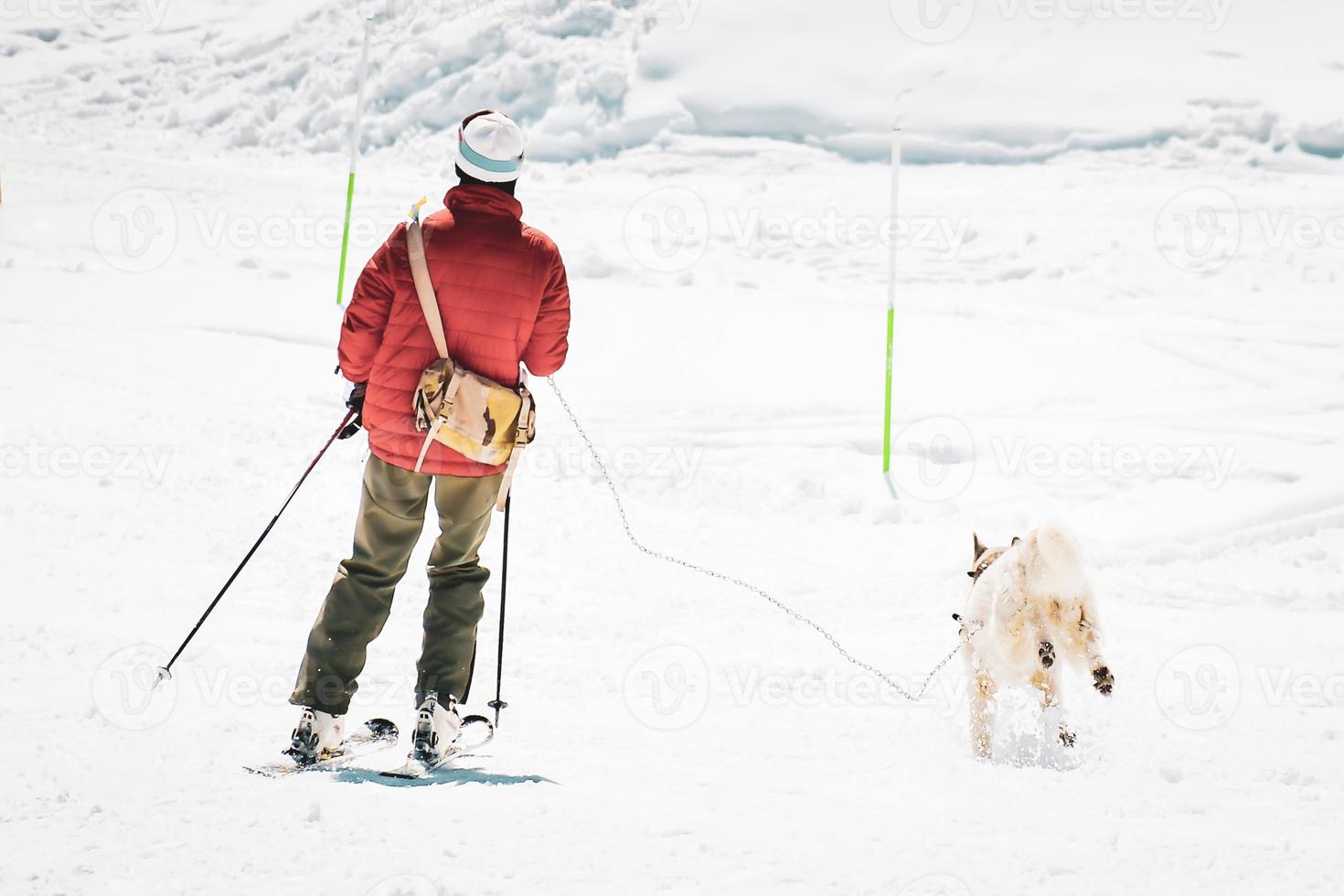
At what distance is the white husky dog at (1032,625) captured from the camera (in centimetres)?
357

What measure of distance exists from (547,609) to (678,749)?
1570 millimetres

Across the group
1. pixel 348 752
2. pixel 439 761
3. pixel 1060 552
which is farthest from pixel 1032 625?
pixel 348 752

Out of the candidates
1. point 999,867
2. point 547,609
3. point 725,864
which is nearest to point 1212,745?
point 999,867

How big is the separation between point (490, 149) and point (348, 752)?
1.83 meters

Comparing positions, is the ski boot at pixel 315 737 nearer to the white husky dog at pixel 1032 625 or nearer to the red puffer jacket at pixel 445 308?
the red puffer jacket at pixel 445 308

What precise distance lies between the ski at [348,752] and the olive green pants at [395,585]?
5.5 inches

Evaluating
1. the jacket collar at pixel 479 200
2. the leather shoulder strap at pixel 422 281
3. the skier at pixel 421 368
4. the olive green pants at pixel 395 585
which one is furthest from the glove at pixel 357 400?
the jacket collar at pixel 479 200

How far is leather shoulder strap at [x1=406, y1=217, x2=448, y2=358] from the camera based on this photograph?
10.1ft

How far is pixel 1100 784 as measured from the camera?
10.9 feet

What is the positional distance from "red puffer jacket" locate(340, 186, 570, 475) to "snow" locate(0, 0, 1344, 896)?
1.00m

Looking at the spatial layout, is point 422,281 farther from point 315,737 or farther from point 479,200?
point 315,737

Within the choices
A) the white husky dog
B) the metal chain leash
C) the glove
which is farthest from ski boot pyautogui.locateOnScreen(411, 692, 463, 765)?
the white husky dog

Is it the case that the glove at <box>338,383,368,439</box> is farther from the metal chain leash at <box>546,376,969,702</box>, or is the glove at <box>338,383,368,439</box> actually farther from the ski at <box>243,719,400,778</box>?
the ski at <box>243,719,400,778</box>

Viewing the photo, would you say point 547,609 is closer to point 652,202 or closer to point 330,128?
point 652,202
